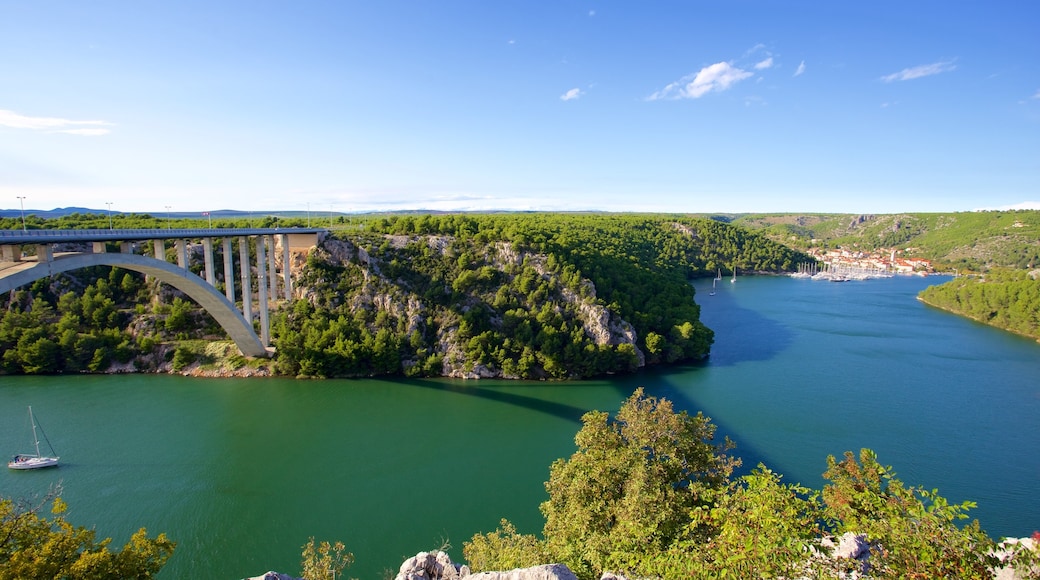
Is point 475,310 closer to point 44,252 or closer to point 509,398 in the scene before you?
point 509,398

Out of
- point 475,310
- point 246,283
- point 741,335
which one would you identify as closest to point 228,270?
point 246,283

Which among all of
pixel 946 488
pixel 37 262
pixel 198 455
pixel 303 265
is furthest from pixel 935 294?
pixel 37 262

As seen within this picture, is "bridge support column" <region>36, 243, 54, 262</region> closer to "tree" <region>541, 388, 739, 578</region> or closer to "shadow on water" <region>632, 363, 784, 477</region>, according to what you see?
"tree" <region>541, 388, 739, 578</region>

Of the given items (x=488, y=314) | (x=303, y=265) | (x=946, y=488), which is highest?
(x=303, y=265)

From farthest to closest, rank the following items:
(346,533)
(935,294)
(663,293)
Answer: (935,294) → (663,293) → (346,533)

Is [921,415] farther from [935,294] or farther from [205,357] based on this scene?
[935,294]

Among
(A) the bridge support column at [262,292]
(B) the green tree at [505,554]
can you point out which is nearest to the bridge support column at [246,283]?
(A) the bridge support column at [262,292]

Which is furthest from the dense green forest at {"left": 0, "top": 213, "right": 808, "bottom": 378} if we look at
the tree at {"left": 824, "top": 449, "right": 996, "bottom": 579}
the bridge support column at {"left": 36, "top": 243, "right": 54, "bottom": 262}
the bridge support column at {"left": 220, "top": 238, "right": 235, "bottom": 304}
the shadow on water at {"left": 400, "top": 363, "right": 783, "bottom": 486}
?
the tree at {"left": 824, "top": 449, "right": 996, "bottom": 579}
